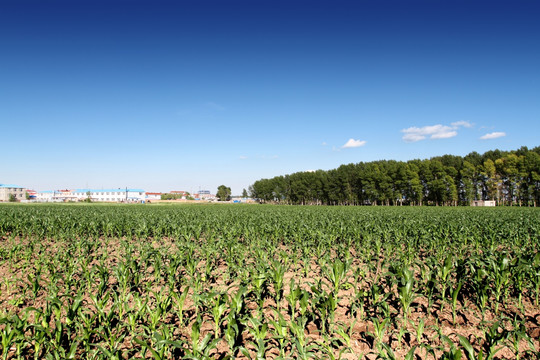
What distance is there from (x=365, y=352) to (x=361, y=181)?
8679cm

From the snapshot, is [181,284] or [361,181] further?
[361,181]

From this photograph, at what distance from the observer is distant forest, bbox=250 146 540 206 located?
218 ft

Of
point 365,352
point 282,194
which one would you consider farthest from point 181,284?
point 282,194

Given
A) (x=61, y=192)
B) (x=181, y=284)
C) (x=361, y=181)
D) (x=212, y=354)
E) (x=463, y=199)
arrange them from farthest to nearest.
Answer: (x=61, y=192)
(x=361, y=181)
(x=463, y=199)
(x=181, y=284)
(x=212, y=354)

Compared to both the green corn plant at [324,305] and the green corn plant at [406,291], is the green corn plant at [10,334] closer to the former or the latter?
the green corn plant at [324,305]

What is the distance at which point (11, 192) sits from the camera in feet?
534

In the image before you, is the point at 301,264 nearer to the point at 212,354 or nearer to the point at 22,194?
the point at 212,354

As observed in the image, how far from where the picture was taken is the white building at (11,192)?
158 meters

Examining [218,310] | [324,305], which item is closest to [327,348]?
[324,305]

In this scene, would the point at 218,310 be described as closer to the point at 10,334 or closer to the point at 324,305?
the point at 324,305

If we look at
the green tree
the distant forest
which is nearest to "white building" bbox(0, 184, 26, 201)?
the green tree

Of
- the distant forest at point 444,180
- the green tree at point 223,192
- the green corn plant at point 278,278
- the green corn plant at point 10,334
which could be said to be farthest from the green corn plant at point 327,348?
the green tree at point 223,192

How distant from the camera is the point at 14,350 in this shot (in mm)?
4336

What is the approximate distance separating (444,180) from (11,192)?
21803cm
